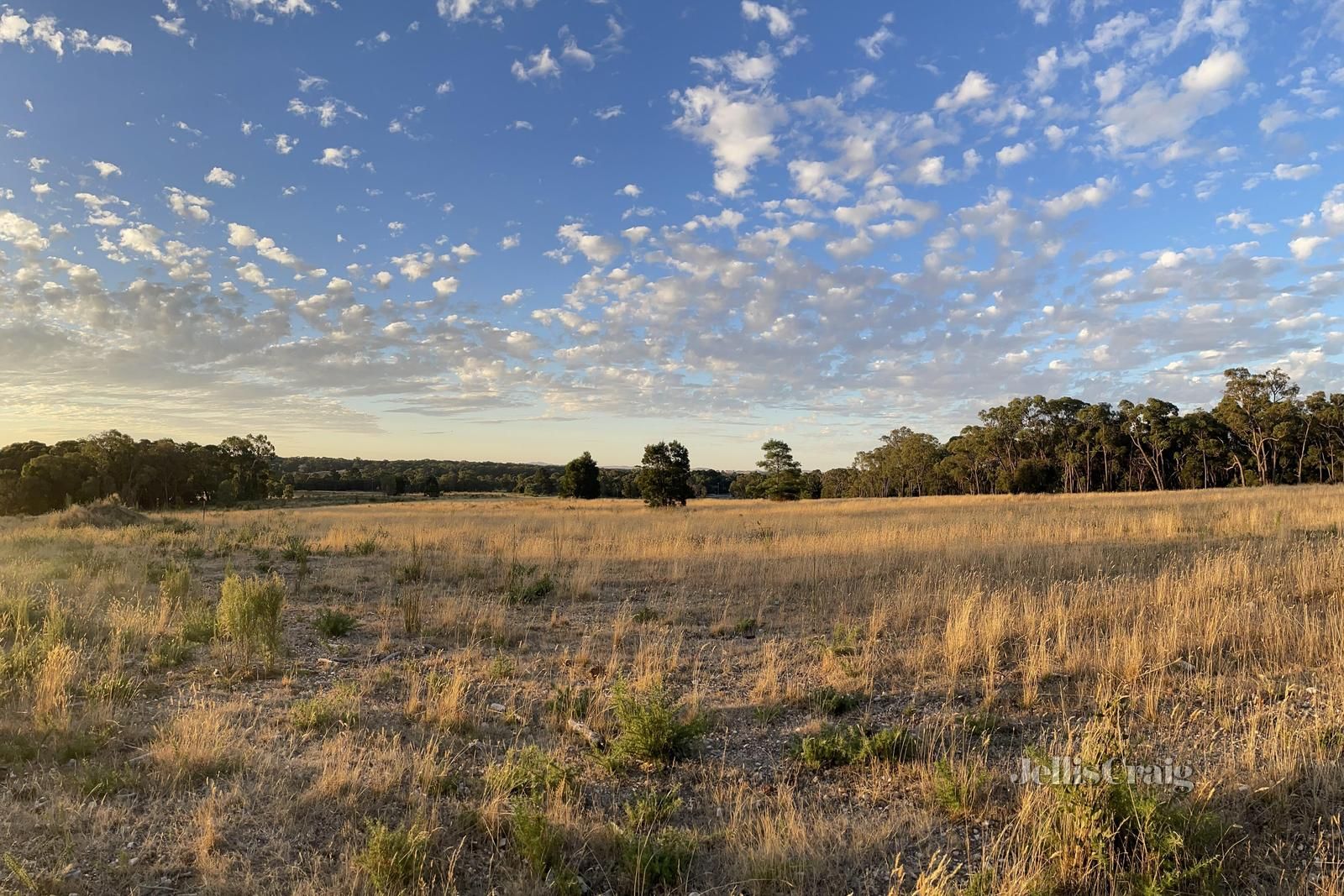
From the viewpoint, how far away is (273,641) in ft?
21.9

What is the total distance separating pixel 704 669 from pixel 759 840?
126 inches

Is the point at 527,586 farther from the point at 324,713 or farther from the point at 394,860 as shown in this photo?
the point at 394,860

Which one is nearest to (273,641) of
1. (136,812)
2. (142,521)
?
(136,812)

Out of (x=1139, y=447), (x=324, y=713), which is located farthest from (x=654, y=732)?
(x=1139, y=447)

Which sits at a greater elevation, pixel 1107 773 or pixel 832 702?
pixel 1107 773

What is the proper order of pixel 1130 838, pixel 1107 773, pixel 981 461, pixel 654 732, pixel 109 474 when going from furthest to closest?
1. pixel 981 461
2. pixel 109 474
3. pixel 654 732
4. pixel 1107 773
5. pixel 1130 838

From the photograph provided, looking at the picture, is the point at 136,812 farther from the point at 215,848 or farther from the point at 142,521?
the point at 142,521

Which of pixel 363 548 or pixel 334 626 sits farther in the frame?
pixel 363 548

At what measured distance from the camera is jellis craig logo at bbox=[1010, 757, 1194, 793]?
3105 mm

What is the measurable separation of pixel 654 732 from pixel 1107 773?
254cm

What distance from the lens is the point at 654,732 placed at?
13.9ft

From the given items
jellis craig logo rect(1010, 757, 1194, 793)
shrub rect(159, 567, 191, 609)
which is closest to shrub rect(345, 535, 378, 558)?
shrub rect(159, 567, 191, 609)

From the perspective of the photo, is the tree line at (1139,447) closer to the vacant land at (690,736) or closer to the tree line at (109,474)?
the vacant land at (690,736)

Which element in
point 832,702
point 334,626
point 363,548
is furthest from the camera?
point 363,548
